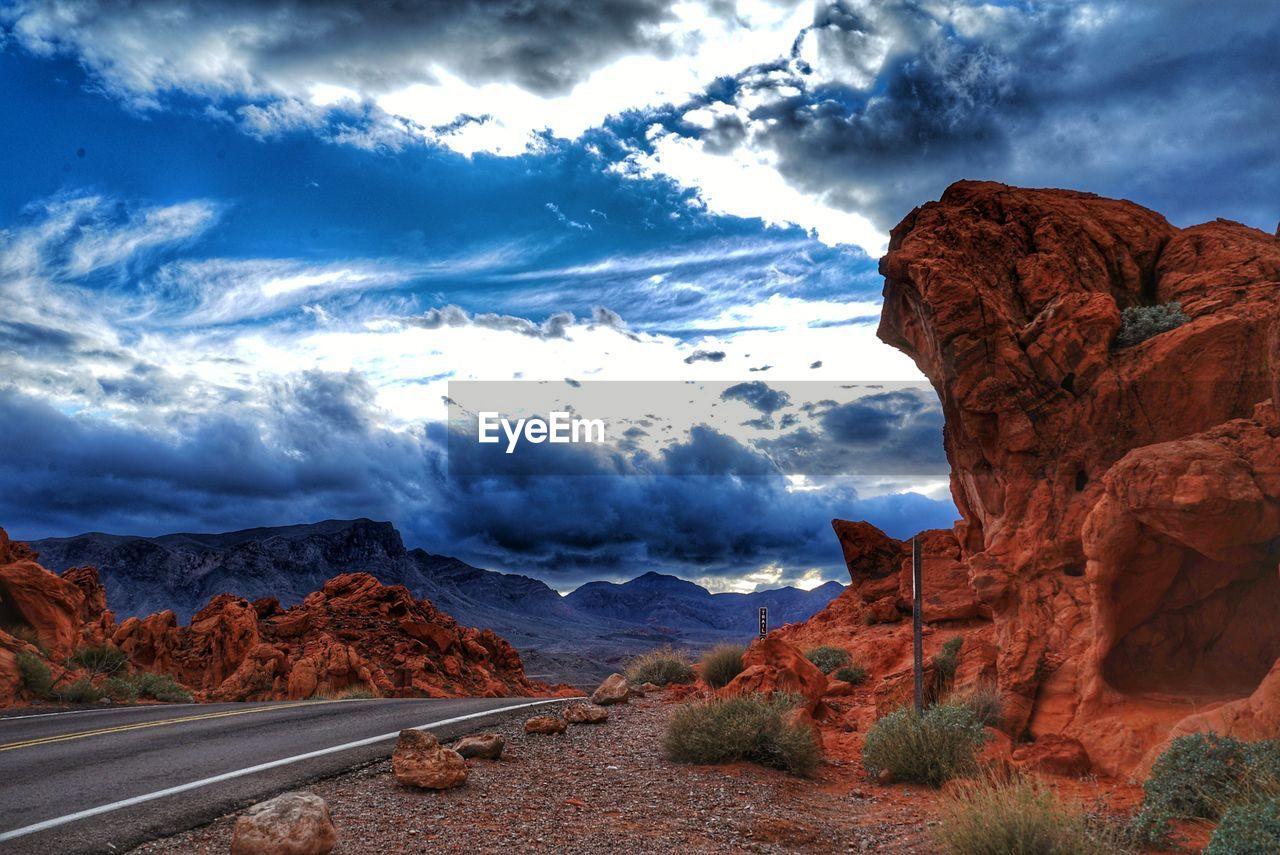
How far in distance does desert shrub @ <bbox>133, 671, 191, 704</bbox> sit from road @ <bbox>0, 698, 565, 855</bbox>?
25.9 ft

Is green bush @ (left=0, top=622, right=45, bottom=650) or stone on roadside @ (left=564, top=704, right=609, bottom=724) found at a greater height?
green bush @ (left=0, top=622, right=45, bottom=650)

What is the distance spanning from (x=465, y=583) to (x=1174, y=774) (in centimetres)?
15759

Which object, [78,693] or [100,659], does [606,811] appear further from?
[100,659]

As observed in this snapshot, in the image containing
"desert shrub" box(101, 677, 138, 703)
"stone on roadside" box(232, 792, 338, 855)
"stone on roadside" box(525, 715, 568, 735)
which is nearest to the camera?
"stone on roadside" box(232, 792, 338, 855)

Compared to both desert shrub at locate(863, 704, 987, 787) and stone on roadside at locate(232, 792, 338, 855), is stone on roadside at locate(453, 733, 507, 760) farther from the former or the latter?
desert shrub at locate(863, 704, 987, 787)

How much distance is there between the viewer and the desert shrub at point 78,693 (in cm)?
1975

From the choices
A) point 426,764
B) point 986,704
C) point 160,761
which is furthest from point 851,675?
point 160,761

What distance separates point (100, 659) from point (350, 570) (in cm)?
11081

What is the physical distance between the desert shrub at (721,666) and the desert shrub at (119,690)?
49.1 ft

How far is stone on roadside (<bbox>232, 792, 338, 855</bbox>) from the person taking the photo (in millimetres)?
6117

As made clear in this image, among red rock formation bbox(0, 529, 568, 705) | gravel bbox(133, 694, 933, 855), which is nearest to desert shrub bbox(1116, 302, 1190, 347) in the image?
gravel bbox(133, 694, 933, 855)

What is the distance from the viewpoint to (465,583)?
159 metres

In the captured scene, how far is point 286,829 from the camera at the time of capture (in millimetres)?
6195

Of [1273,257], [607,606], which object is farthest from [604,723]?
[607,606]
